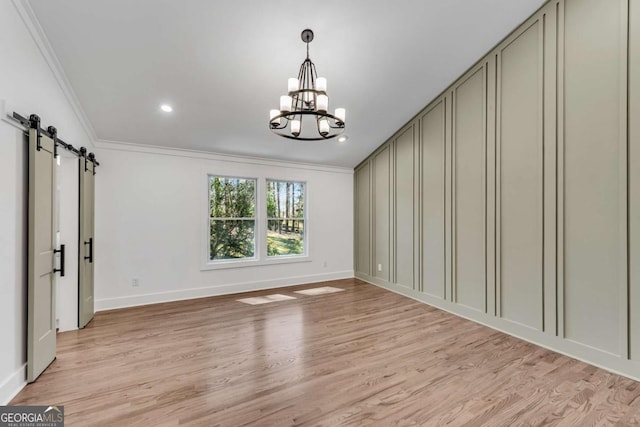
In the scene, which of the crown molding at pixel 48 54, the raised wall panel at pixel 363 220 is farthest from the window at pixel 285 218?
the crown molding at pixel 48 54

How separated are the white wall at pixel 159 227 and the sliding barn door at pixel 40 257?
1.66 meters

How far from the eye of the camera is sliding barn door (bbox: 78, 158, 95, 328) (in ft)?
11.2

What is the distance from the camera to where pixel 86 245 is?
3541 millimetres

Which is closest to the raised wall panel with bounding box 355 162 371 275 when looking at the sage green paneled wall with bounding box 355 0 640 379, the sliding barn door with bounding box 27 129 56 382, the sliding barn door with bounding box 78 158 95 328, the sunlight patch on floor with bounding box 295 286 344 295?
the sunlight patch on floor with bounding box 295 286 344 295

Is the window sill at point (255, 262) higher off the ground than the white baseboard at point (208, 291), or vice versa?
the window sill at point (255, 262)

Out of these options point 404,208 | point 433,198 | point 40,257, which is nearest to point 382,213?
point 404,208

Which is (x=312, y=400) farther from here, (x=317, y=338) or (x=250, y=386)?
(x=317, y=338)

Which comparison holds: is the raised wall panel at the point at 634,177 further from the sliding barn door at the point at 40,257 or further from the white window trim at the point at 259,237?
the sliding barn door at the point at 40,257

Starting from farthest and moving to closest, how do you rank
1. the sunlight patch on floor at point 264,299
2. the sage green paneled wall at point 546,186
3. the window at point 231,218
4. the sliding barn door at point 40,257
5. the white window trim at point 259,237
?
the window at point 231,218 → the white window trim at point 259,237 → the sunlight patch on floor at point 264,299 → the sage green paneled wall at point 546,186 → the sliding barn door at point 40,257

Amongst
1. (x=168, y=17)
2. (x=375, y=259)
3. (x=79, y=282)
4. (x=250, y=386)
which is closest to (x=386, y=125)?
(x=375, y=259)

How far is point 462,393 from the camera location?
88.2 inches

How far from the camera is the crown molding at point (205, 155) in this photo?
4.29 metres

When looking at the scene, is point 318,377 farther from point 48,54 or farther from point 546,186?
Result: point 48,54

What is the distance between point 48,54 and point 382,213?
5040 mm
